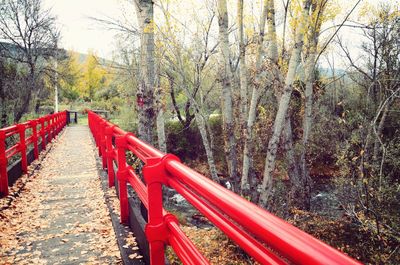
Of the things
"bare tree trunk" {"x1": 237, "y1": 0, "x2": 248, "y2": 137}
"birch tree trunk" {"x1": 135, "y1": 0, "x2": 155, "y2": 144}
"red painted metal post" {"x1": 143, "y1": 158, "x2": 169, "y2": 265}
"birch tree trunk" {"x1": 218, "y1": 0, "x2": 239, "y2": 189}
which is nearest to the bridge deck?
"red painted metal post" {"x1": 143, "y1": 158, "x2": 169, "y2": 265}

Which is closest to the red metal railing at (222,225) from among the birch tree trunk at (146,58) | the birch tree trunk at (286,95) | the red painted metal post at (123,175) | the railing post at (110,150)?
the red painted metal post at (123,175)

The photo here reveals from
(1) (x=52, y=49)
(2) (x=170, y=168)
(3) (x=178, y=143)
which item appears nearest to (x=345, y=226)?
(2) (x=170, y=168)

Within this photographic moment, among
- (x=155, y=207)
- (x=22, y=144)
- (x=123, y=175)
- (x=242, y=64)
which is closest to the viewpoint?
(x=155, y=207)

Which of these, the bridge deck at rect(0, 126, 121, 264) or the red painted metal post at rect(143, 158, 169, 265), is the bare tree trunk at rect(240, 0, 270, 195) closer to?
the bridge deck at rect(0, 126, 121, 264)

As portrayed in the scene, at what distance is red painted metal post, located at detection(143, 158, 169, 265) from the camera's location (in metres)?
2.40

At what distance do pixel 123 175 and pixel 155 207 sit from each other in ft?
7.04

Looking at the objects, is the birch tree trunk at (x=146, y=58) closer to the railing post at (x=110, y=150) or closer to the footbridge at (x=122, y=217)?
the footbridge at (x=122, y=217)

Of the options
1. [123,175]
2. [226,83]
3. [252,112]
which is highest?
[226,83]

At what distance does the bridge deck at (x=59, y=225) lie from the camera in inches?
159

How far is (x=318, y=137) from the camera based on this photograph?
70.5ft

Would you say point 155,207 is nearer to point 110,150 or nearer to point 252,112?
point 110,150

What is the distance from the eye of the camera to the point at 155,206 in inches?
99.0

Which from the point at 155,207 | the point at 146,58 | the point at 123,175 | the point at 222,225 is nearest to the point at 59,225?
the point at 123,175

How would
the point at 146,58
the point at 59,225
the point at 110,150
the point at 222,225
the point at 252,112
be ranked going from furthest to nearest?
the point at 252,112 → the point at 146,58 → the point at 110,150 → the point at 59,225 → the point at 222,225
